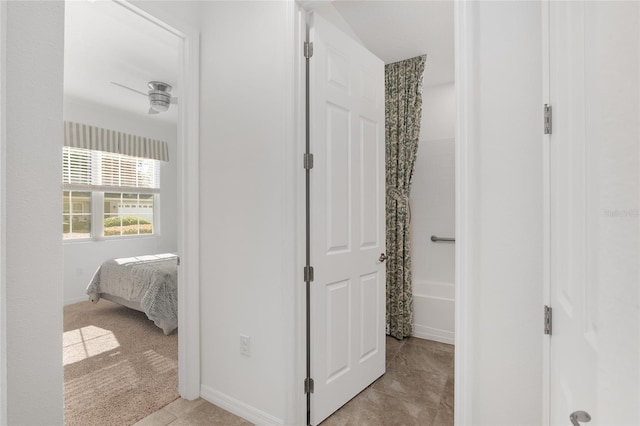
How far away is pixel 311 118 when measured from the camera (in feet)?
5.79

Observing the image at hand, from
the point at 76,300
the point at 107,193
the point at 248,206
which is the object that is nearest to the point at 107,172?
the point at 107,193

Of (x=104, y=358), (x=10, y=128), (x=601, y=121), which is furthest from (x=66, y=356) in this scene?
(x=601, y=121)

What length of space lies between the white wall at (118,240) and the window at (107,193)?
0.52 feet

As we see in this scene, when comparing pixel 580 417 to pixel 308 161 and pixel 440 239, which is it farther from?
pixel 440 239

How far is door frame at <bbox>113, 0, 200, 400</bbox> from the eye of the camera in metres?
2.05

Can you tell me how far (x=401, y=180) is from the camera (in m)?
3.02

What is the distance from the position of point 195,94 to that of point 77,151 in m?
3.74

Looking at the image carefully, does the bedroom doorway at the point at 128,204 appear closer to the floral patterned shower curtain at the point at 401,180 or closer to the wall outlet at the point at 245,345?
the wall outlet at the point at 245,345

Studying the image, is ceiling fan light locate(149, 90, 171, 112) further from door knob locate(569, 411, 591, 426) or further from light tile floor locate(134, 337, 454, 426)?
door knob locate(569, 411, 591, 426)

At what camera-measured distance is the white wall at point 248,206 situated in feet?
5.58

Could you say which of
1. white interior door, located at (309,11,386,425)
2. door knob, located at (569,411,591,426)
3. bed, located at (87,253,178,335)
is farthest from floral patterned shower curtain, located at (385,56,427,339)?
door knob, located at (569,411,591,426)

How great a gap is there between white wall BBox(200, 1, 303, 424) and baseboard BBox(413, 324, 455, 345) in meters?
1.82

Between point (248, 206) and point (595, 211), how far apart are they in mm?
1580

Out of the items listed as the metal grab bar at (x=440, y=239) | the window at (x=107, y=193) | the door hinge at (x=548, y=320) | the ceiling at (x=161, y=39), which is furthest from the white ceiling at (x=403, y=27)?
the window at (x=107, y=193)
